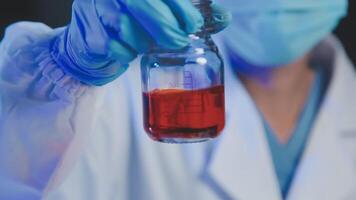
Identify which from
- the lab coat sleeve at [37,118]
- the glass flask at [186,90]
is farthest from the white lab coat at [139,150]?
the glass flask at [186,90]

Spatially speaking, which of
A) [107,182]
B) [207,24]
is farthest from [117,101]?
[207,24]

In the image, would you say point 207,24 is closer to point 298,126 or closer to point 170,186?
point 170,186

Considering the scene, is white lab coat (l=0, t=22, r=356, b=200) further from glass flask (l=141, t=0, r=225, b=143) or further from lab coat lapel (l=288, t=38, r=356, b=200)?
glass flask (l=141, t=0, r=225, b=143)

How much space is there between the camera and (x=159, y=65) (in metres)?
0.77

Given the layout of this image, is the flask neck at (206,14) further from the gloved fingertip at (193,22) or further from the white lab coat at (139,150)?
the white lab coat at (139,150)

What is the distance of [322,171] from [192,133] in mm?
677

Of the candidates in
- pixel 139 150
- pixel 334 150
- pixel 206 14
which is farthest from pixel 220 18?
pixel 334 150

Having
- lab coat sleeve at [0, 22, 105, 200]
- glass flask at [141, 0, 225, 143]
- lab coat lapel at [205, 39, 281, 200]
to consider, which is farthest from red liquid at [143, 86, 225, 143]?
lab coat lapel at [205, 39, 281, 200]

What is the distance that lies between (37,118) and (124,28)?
27 centimetres

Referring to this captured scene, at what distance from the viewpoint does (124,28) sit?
687 millimetres

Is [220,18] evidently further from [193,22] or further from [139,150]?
[139,150]

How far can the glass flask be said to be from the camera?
707 mm

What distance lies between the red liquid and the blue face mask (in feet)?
1.74

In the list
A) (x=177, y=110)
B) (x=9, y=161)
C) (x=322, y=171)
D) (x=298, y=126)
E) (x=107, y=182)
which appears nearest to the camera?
(x=177, y=110)
